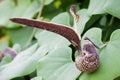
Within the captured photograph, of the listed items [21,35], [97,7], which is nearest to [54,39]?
[97,7]

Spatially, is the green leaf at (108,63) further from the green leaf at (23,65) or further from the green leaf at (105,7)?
the green leaf at (23,65)

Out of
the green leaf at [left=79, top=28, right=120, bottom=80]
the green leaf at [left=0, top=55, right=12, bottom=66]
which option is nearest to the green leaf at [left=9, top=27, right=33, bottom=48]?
the green leaf at [left=0, top=55, right=12, bottom=66]

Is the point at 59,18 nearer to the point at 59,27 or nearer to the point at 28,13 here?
the point at 28,13

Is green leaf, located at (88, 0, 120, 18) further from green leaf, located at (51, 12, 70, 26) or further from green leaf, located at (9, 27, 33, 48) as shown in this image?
green leaf, located at (9, 27, 33, 48)

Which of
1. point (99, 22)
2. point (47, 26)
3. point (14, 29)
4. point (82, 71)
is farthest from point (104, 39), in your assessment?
point (14, 29)

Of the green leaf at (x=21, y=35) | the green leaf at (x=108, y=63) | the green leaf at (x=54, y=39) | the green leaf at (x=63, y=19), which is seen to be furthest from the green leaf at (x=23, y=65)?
the green leaf at (x=21, y=35)

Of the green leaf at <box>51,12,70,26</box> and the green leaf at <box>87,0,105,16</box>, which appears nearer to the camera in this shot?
the green leaf at <box>87,0,105,16</box>
